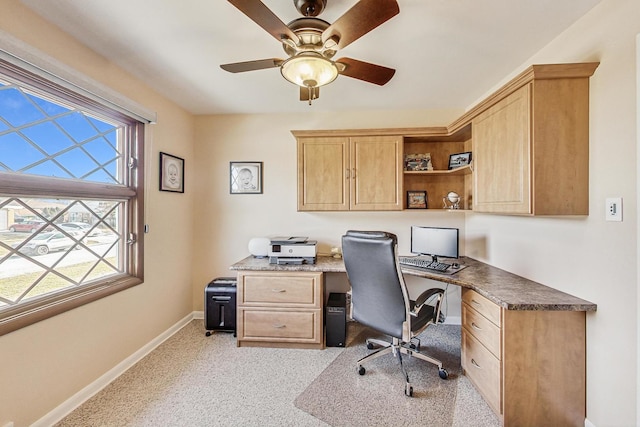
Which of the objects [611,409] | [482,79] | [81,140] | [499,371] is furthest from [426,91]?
[81,140]

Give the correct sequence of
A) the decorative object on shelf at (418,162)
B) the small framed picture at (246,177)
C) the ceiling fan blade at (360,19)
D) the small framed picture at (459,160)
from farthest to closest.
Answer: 1. the small framed picture at (246,177)
2. the decorative object on shelf at (418,162)
3. the small framed picture at (459,160)
4. the ceiling fan blade at (360,19)

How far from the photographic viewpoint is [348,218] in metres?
3.03

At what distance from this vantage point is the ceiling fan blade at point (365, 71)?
1503 mm

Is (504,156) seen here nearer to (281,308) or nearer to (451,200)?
(451,200)

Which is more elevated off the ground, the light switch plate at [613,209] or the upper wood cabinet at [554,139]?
the upper wood cabinet at [554,139]

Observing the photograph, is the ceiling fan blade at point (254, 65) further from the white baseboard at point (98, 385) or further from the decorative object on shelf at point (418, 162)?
the white baseboard at point (98, 385)

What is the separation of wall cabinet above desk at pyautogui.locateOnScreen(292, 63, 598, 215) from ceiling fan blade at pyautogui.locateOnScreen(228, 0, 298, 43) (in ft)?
4.58

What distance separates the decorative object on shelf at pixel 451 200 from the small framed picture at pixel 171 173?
9.43 feet

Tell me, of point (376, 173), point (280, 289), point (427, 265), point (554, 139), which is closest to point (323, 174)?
point (376, 173)

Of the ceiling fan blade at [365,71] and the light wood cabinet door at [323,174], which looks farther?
the light wood cabinet door at [323,174]

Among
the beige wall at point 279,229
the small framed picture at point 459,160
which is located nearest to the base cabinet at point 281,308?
the beige wall at point 279,229

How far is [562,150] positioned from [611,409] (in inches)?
54.9

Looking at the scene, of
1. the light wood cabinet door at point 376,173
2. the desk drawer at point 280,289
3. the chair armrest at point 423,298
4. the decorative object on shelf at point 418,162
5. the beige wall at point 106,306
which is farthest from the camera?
the decorative object on shelf at point 418,162

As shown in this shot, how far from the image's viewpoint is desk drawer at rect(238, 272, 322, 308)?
7.85 feet
